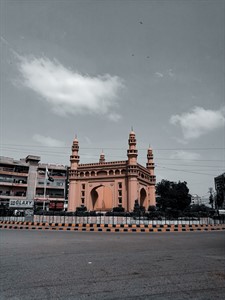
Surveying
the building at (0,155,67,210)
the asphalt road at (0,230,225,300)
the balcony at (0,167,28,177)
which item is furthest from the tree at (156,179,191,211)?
the asphalt road at (0,230,225,300)

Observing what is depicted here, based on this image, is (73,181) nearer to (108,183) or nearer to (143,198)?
(108,183)

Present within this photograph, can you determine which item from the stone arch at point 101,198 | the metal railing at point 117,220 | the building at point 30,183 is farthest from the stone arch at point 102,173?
the metal railing at point 117,220

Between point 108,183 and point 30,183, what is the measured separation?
19.4 meters

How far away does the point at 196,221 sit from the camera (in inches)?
805

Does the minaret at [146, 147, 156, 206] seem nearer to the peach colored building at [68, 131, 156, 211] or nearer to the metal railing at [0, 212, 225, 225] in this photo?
the peach colored building at [68, 131, 156, 211]

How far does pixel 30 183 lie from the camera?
165 feet

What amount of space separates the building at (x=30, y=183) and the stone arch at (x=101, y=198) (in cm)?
877

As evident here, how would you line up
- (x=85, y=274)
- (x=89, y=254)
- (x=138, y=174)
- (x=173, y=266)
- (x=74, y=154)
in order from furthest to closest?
1. (x=74, y=154)
2. (x=138, y=174)
3. (x=89, y=254)
4. (x=173, y=266)
5. (x=85, y=274)

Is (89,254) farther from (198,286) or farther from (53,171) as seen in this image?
(53,171)

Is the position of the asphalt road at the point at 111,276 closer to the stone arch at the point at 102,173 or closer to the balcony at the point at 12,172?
the stone arch at the point at 102,173

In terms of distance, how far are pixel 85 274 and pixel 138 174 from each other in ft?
120

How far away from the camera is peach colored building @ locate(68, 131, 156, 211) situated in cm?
3872

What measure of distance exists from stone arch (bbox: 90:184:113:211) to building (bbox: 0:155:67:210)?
877 centimetres

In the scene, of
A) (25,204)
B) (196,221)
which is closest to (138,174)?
(196,221)
